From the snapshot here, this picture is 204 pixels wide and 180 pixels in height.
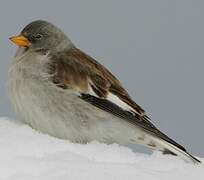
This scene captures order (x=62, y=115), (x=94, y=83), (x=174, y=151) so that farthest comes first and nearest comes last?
(x=94, y=83) < (x=62, y=115) < (x=174, y=151)

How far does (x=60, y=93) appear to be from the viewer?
6.89m

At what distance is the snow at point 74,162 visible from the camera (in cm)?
445

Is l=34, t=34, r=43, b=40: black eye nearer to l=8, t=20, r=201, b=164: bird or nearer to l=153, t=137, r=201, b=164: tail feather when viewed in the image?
l=8, t=20, r=201, b=164: bird

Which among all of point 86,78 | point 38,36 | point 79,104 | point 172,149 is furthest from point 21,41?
point 172,149

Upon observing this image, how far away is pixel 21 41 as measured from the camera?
7.68 m

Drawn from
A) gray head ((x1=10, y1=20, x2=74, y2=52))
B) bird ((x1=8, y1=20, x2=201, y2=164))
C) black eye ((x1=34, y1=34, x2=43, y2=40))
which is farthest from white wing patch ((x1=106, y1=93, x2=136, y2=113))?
black eye ((x1=34, y1=34, x2=43, y2=40))

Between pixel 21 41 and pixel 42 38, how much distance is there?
23 centimetres

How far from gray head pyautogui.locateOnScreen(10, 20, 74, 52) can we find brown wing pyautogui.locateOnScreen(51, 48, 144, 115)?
47 centimetres

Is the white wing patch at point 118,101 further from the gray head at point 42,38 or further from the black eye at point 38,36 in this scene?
the black eye at point 38,36

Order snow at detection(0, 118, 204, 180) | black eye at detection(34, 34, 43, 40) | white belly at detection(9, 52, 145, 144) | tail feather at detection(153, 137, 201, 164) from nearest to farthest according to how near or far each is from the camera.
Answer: snow at detection(0, 118, 204, 180) < tail feather at detection(153, 137, 201, 164) < white belly at detection(9, 52, 145, 144) < black eye at detection(34, 34, 43, 40)

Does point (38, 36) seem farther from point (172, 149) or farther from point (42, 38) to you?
point (172, 149)

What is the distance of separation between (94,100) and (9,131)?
1.34 meters

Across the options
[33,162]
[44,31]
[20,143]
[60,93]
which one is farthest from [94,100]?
[33,162]

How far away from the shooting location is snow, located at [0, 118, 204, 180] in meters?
4.45
